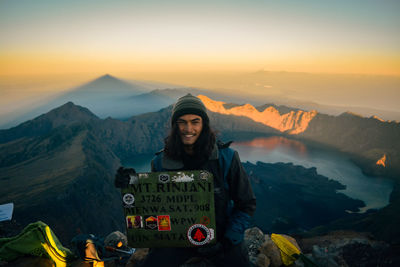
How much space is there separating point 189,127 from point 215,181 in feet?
2.76

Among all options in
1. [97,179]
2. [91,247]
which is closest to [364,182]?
[97,179]

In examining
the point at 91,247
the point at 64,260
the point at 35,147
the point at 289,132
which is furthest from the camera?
the point at 289,132

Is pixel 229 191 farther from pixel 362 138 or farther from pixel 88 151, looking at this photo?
pixel 362 138

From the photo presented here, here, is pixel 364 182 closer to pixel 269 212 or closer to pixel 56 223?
pixel 269 212

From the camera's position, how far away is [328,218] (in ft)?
135

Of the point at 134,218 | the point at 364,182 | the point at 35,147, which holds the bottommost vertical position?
the point at 364,182

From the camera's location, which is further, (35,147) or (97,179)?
(35,147)

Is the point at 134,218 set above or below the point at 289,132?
above

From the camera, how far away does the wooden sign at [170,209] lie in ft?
9.07

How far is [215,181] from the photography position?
2.97m

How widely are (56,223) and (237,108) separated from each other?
350ft

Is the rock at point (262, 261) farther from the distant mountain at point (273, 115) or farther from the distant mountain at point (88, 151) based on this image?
the distant mountain at point (273, 115)

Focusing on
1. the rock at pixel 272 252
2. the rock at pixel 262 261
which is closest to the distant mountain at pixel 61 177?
the rock at pixel 272 252

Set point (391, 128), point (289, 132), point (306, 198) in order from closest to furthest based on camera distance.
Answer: point (306, 198) → point (391, 128) → point (289, 132)
